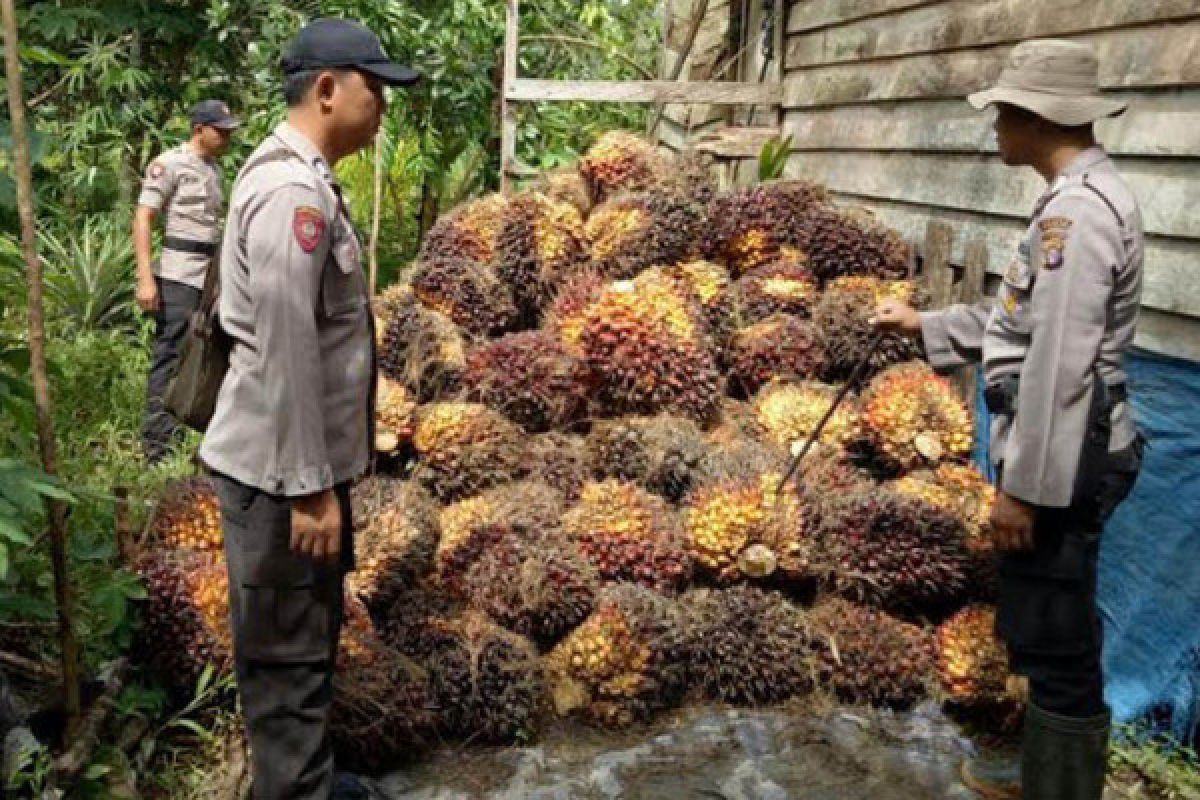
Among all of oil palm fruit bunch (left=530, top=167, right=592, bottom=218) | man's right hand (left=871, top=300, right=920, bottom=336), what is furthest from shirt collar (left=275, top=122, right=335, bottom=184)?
oil palm fruit bunch (left=530, top=167, right=592, bottom=218)

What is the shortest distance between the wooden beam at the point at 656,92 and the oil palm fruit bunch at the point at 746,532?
4.14 meters

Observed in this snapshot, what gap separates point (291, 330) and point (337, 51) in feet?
2.06

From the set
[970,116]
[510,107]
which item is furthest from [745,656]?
[510,107]

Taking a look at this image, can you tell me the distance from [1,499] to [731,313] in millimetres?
3499

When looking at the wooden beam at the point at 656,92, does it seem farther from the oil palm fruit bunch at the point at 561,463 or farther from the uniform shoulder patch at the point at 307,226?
the uniform shoulder patch at the point at 307,226

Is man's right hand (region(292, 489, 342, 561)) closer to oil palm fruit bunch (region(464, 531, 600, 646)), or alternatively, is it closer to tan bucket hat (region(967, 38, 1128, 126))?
oil palm fruit bunch (region(464, 531, 600, 646))

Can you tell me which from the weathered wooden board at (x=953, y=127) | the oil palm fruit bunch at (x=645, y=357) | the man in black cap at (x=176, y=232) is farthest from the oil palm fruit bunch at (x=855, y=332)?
the man in black cap at (x=176, y=232)

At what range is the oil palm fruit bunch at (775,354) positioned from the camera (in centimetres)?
471

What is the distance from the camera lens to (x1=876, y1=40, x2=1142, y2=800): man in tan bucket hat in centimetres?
244

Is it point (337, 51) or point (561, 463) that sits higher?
point (337, 51)

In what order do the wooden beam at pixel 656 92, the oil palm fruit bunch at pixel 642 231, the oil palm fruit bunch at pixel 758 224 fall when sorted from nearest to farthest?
the oil palm fruit bunch at pixel 642 231 < the oil palm fruit bunch at pixel 758 224 < the wooden beam at pixel 656 92

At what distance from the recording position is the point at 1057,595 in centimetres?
260

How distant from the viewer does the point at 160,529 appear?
3439 mm

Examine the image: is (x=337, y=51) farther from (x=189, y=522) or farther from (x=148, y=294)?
(x=148, y=294)
